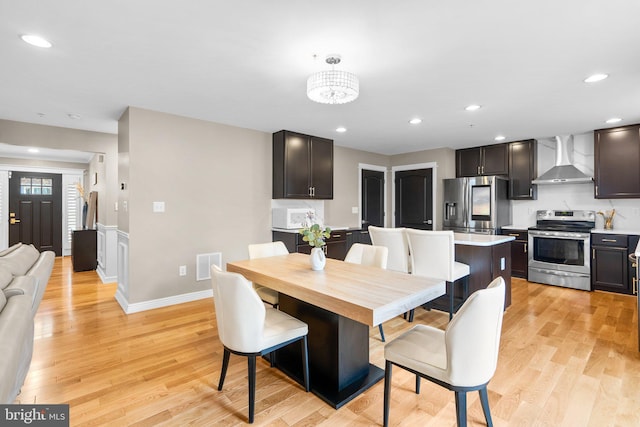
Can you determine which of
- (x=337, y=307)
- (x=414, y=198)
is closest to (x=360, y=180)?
(x=414, y=198)

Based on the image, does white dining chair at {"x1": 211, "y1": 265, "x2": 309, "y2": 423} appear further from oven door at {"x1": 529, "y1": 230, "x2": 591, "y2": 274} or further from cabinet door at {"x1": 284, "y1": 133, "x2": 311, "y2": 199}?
oven door at {"x1": 529, "y1": 230, "x2": 591, "y2": 274}

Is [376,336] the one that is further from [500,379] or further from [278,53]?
[278,53]

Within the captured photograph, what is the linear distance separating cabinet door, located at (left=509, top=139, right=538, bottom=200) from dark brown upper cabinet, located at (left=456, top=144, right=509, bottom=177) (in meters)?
0.10

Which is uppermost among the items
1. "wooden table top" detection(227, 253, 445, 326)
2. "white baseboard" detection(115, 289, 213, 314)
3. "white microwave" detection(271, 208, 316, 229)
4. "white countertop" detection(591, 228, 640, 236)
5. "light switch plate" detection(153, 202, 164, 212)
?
"light switch plate" detection(153, 202, 164, 212)

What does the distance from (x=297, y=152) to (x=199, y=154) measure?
1.43 metres

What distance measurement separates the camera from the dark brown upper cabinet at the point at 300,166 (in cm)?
470

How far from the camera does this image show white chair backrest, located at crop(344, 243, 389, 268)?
Answer: 9.12 feet

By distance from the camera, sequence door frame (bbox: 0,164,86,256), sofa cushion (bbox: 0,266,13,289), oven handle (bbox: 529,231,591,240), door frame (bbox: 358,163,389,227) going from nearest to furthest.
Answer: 1. sofa cushion (bbox: 0,266,13,289)
2. oven handle (bbox: 529,231,591,240)
3. door frame (bbox: 358,163,389,227)
4. door frame (bbox: 0,164,86,256)

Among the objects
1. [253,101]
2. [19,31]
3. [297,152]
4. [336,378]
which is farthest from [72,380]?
[297,152]

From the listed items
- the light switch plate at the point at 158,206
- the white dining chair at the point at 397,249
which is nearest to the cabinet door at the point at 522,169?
the white dining chair at the point at 397,249

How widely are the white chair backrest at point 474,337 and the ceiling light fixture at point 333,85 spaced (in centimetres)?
163

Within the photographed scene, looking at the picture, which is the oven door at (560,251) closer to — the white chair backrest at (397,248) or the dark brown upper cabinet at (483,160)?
the dark brown upper cabinet at (483,160)

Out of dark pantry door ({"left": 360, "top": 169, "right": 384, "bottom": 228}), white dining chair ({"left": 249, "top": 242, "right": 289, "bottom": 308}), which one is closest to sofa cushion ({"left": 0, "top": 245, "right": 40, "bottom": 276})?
white dining chair ({"left": 249, "top": 242, "right": 289, "bottom": 308})

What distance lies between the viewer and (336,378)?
6.70 feet
